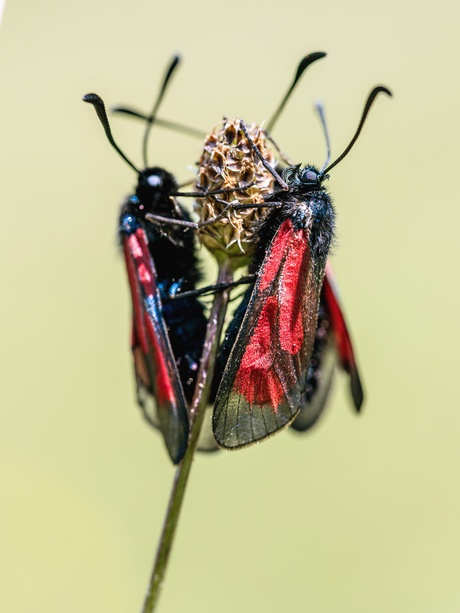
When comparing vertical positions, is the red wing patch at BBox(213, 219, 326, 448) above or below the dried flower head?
below

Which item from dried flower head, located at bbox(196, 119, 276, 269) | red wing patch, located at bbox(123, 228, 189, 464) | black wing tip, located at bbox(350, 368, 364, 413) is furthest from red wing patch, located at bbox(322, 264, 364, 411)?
red wing patch, located at bbox(123, 228, 189, 464)

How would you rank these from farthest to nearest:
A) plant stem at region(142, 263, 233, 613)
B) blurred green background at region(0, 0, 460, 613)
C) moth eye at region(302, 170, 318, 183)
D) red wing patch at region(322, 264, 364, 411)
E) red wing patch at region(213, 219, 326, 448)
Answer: blurred green background at region(0, 0, 460, 613) < red wing patch at region(322, 264, 364, 411) < moth eye at region(302, 170, 318, 183) < red wing patch at region(213, 219, 326, 448) < plant stem at region(142, 263, 233, 613)

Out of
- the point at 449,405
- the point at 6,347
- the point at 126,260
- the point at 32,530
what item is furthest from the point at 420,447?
the point at 126,260

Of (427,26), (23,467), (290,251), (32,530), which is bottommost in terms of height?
(32,530)

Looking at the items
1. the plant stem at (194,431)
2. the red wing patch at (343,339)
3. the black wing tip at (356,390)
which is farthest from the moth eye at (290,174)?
the black wing tip at (356,390)

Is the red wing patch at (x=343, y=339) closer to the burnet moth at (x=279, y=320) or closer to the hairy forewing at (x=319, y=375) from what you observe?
the hairy forewing at (x=319, y=375)

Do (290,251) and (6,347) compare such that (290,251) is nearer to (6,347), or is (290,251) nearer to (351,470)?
(351,470)

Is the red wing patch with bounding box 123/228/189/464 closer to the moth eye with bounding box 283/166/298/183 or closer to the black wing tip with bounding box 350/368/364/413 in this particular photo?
the moth eye with bounding box 283/166/298/183

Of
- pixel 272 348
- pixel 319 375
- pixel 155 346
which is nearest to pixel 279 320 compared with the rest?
pixel 272 348
